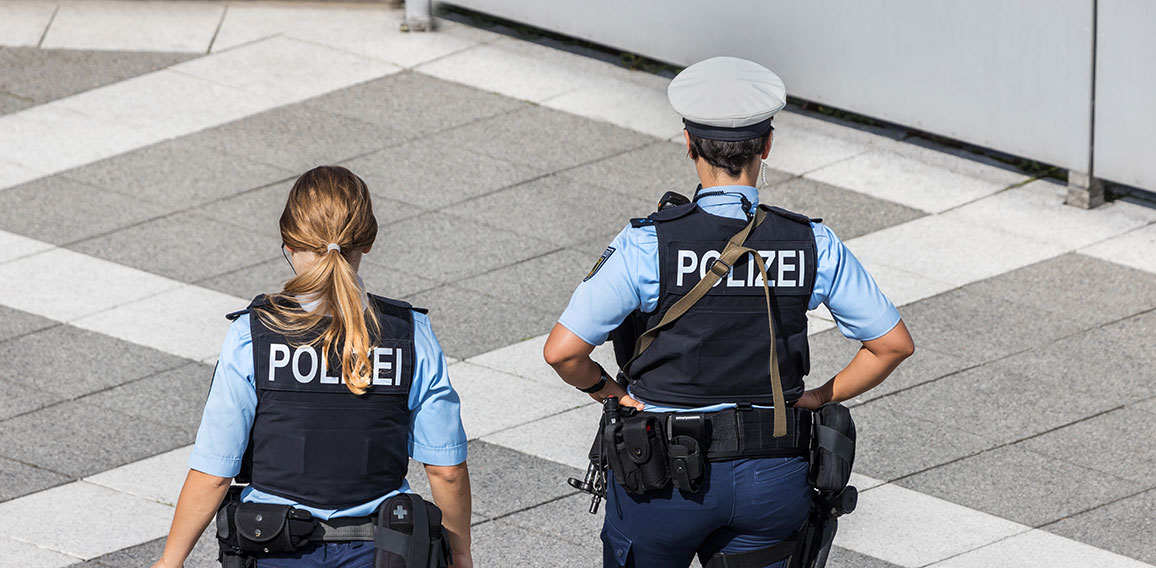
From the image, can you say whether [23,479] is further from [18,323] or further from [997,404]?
[997,404]

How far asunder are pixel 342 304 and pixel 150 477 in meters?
2.94

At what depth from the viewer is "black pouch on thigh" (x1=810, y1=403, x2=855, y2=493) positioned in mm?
4102

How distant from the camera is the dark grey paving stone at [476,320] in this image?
7.27m

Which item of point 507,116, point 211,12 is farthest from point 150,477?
point 211,12

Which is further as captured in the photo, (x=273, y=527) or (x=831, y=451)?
(x=831, y=451)

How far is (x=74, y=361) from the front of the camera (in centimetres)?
714

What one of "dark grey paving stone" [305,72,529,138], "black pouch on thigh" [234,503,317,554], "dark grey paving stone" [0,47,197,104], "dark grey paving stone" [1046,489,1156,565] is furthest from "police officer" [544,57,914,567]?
"dark grey paving stone" [0,47,197,104]

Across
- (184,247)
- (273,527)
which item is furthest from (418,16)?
(273,527)

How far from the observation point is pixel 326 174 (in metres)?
3.67

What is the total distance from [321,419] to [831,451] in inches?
55.0

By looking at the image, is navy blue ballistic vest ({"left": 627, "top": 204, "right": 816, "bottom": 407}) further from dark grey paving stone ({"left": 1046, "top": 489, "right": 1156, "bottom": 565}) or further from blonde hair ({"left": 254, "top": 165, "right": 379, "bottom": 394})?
dark grey paving stone ({"left": 1046, "top": 489, "right": 1156, "bottom": 565})

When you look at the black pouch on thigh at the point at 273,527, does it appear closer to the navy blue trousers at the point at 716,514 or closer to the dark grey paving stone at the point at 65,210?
the navy blue trousers at the point at 716,514

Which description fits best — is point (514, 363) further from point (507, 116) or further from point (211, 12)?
point (211, 12)

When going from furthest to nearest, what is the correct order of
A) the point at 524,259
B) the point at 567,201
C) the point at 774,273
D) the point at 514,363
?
the point at 567,201 → the point at 524,259 → the point at 514,363 → the point at 774,273
